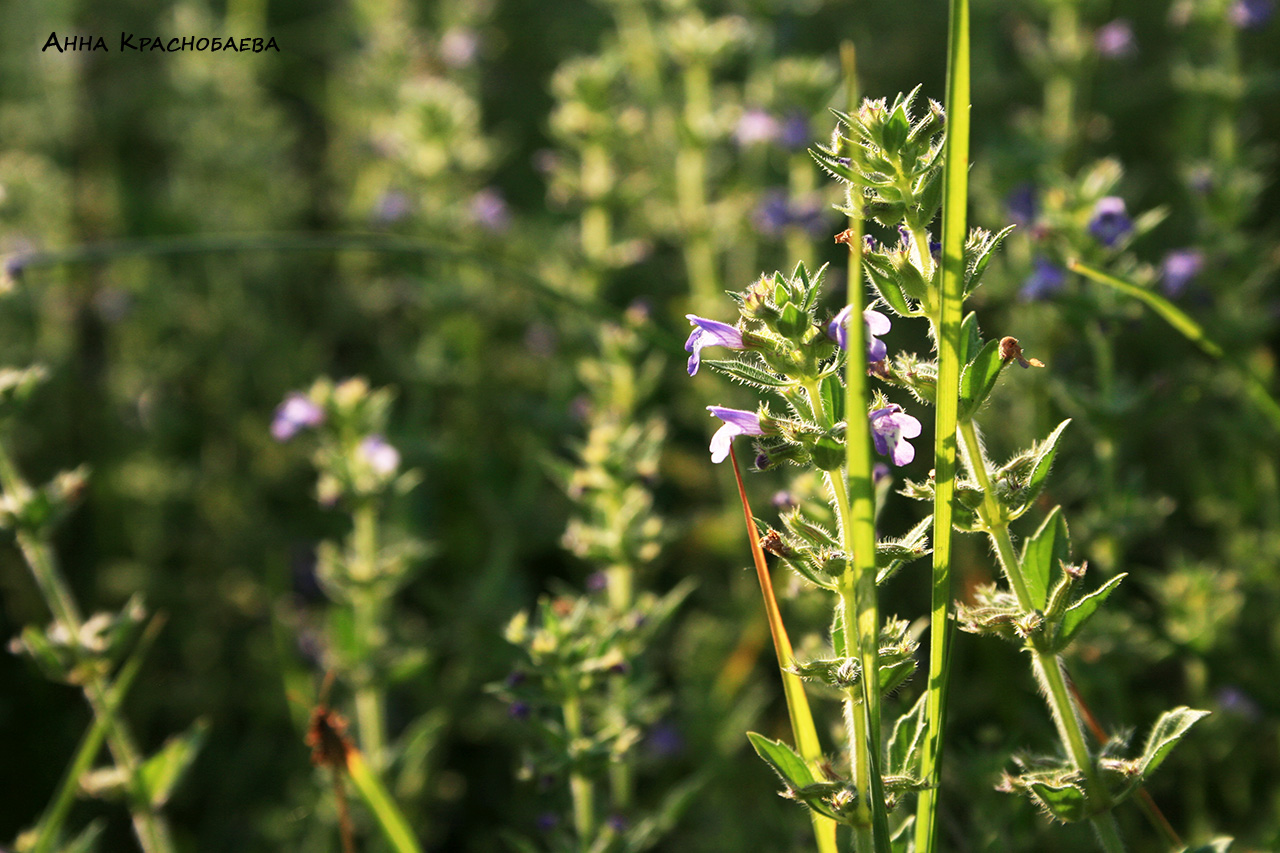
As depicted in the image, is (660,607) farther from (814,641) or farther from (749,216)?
(749,216)

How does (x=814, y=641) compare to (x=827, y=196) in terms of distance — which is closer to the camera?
(x=814, y=641)

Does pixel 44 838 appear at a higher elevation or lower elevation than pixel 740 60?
lower

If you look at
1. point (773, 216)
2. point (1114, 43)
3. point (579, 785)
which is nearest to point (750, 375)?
point (579, 785)

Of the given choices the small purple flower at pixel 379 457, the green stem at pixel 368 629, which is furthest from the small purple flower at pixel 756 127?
the green stem at pixel 368 629

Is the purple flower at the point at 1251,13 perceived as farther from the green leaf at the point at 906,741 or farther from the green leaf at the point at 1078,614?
the green leaf at the point at 906,741

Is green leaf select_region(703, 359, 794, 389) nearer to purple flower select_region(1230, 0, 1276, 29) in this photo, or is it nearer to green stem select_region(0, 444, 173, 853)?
green stem select_region(0, 444, 173, 853)

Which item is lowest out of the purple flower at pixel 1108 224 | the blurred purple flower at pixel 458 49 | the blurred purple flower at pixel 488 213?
the purple flower at pixel 1108 224

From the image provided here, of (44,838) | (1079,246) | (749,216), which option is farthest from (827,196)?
(44,838)

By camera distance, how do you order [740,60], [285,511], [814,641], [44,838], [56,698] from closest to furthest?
[44,838], [814,641], [56,698], [285,511], [740,60]
